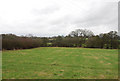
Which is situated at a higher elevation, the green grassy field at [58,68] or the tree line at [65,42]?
the tree line at [65,42]

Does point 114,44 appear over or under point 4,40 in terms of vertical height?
under

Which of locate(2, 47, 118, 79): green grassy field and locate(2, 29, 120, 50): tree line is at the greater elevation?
locate(2, 29, 120, 50): tree line

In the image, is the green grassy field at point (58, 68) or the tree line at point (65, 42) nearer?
the green grassy field at point (58, 68)

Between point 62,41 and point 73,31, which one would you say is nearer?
point 62,41

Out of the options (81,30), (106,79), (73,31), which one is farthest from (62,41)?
(106,79)

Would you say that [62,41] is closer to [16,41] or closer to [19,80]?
[16,41]

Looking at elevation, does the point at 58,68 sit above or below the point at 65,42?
below

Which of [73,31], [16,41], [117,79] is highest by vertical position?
[73,31]

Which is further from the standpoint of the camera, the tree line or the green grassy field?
the tree line

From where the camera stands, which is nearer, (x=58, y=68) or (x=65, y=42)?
(x=58, y=68)

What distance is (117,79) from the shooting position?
130 inches

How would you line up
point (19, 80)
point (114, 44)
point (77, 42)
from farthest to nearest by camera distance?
point (77, 42) < point (114, 44) < point (19, 80)

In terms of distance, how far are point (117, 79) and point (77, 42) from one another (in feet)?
78.8

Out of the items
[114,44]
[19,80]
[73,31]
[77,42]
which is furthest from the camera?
[73,31]
